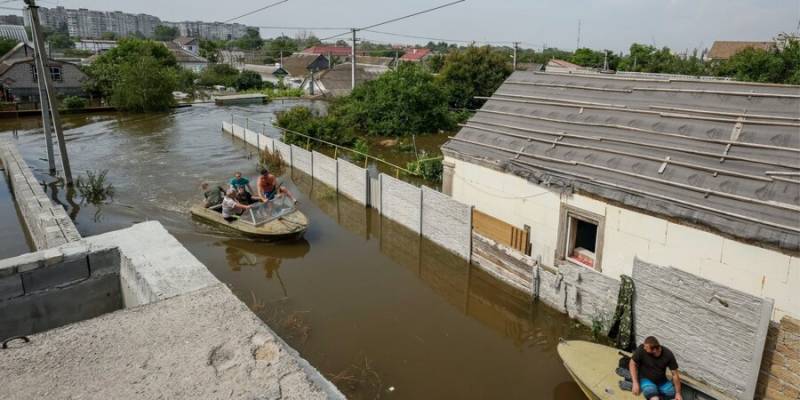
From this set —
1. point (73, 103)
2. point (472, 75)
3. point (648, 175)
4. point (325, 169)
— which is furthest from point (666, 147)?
point (73, 103)

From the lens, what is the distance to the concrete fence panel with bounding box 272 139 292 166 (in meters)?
23.2

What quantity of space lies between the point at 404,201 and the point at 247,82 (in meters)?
58.2

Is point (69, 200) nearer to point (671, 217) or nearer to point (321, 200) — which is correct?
point (321, 200)

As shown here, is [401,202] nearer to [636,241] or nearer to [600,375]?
[636,241]

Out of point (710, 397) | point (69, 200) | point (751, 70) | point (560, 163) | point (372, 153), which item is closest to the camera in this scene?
point (710, 397)

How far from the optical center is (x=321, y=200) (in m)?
18.4

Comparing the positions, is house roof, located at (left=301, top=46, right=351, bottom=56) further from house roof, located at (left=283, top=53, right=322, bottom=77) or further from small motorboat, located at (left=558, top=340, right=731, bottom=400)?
small motorboat, located at (left=558, top=340, right=731, bottom=400)

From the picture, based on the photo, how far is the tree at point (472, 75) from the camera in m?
38.5

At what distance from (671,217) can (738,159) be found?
1.57m

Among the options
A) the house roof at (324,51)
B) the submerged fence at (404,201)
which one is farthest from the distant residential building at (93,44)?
the submerged fence at (404,201)

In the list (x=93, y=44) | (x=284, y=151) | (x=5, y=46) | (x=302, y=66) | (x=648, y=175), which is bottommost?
(x=284, y=151)

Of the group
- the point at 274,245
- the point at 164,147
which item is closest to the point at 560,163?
the point at 274,245

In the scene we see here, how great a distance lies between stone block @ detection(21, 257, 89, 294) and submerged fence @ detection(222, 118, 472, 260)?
8496 mm

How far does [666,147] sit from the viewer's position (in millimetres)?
9906
